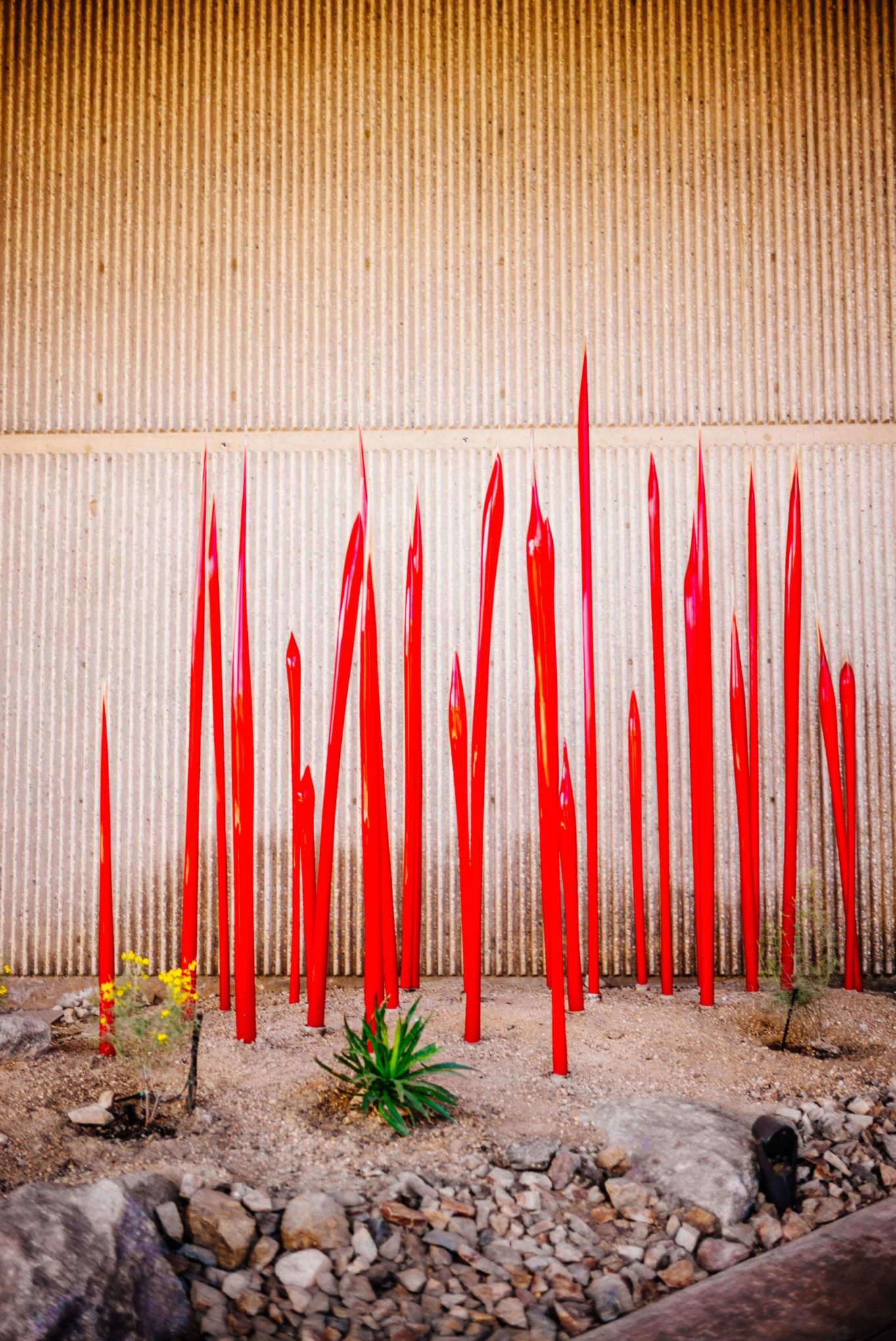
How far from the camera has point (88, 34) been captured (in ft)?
9.37

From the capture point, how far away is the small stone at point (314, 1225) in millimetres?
1354

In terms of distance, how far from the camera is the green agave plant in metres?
1.70

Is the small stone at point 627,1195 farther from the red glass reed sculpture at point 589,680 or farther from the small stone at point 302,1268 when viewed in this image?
the red glass reed sculpture at point 589,680

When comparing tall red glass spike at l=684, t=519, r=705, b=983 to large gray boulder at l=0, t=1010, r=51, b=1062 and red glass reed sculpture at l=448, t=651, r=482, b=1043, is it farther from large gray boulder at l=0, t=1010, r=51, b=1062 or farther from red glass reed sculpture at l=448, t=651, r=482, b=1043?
large gray boulder at l=0, t=1010, r=51, b=1062

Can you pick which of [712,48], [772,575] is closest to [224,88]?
[712,48]

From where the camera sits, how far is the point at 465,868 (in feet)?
6.43

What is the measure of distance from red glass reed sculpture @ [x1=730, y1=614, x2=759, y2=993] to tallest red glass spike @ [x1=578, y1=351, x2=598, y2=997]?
372 millimetres

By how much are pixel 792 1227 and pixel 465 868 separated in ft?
2.77

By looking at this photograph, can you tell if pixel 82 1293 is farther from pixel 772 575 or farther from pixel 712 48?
pixel 712 48

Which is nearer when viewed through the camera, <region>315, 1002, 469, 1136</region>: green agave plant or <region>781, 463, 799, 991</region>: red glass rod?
<region>315, 1002, 469, 1136</region>: green agave plant

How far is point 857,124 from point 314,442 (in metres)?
1.89

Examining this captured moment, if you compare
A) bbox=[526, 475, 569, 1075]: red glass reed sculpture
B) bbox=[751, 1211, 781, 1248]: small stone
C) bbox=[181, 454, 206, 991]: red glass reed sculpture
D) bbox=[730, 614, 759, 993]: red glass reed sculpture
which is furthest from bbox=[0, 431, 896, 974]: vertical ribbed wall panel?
bbox=[751, 1211, 781, 1248]: small stone

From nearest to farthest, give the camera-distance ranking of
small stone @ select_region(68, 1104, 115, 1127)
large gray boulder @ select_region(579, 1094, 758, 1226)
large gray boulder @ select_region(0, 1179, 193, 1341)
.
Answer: large gray boulder @ select_region(0, 1179, 193, 1341), large gray boulder @ select_region(579, 1094, 758, 1226), small stone @ select_region(68, 1104, 115, 1127)

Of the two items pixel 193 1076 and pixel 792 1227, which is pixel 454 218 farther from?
pixel 792 1227
